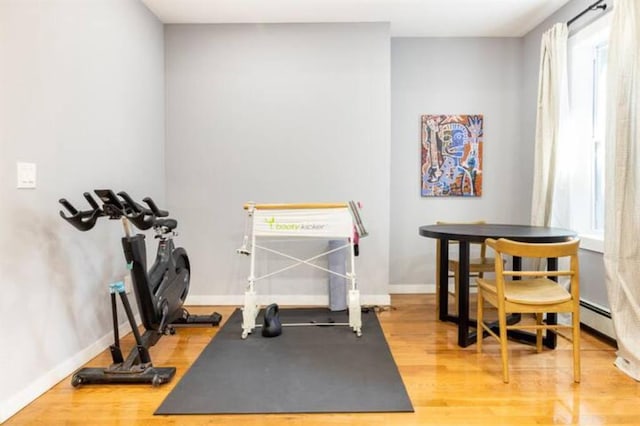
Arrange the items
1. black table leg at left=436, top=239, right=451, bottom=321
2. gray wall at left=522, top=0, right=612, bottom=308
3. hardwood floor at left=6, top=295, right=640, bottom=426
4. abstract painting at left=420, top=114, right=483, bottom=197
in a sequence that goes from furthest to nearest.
→ abstract painting at left=420, top=114, right=483, bottom=197, black table leg at left=436, top=239, right=451, bottom=321, gray wall at left=522, top=0, right=612, bottom=308, hardwood floor at left=6, top=295, right=640, bottom=426

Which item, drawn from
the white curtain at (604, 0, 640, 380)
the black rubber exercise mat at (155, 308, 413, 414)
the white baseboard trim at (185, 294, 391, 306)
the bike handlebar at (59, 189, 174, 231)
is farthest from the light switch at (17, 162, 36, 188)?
the white curtain at (604, 0, 640, 380)

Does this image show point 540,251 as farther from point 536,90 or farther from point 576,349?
point 536,90

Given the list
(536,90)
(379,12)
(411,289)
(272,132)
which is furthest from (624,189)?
(272,132)

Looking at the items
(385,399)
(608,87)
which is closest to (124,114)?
(385,399)

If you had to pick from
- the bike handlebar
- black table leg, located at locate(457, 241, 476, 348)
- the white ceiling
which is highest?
the white ceiling

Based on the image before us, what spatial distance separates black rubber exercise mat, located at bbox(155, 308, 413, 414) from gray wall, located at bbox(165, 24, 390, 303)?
907 mm

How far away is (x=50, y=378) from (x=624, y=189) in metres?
3.53

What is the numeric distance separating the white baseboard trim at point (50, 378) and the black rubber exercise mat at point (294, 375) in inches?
27.4

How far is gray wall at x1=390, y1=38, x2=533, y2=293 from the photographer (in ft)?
13.5

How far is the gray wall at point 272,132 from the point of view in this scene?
146 inches

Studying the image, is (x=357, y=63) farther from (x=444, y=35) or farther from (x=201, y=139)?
(x=201, y=139)

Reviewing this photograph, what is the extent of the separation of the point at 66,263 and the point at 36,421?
2.83 ft

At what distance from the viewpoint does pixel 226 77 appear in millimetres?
3734

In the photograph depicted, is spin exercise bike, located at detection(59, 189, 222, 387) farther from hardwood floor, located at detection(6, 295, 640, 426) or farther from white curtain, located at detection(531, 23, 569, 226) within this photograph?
white curtain, located at detection(531, 23, 569, 226)
